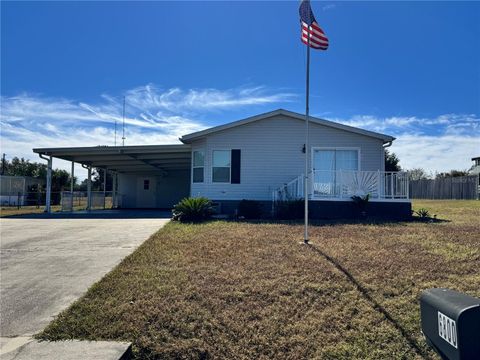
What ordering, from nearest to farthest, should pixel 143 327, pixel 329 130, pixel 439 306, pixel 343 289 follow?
pixel 439 306
pixel 143 327
pixel 343 289
pixel 329 130

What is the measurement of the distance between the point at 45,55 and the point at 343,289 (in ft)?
42.4

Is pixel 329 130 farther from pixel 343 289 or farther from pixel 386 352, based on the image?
pixel 386 352

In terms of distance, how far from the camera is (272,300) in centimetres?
428

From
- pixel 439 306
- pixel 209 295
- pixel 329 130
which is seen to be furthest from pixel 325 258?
pixel 329 130

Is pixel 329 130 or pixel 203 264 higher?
pixel 329 130

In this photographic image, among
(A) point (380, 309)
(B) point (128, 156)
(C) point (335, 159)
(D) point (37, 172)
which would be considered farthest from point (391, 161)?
(D) point (37, 172)

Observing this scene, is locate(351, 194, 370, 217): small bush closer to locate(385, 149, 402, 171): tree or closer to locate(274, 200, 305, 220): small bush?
locate(274, 200, 305, 220): small bush

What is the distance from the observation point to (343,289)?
451cm

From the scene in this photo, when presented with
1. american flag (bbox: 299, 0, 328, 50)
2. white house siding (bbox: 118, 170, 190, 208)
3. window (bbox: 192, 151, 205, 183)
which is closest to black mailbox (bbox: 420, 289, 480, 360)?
american flag (bbox: 299, 0, 328, 50)

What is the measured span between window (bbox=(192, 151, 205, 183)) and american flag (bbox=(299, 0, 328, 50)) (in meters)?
8.07

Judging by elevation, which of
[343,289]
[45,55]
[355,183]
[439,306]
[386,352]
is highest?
[45,55]

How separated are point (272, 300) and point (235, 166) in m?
10.8

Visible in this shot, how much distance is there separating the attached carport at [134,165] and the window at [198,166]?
2.27ft

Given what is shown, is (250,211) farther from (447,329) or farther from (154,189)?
(154,189)
